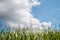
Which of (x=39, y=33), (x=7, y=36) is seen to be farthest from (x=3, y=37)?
(x=39, y=33)

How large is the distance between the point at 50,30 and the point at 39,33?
0.60m

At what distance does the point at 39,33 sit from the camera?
712 cm

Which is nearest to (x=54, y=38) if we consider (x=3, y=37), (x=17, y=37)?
(x=17, y=37)

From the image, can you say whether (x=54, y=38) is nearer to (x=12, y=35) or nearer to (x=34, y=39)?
(x=34, y=39)

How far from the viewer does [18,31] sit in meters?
6.77

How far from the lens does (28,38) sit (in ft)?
21.1

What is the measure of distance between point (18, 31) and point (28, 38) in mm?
596

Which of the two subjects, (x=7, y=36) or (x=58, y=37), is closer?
(x=7, y=36)

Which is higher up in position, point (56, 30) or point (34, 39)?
point (56, 30)

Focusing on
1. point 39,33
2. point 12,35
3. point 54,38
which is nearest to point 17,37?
point 12,35

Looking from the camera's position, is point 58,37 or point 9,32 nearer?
point 9,32

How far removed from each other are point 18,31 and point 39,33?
0.99 meters

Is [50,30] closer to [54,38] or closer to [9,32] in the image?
[54,38]

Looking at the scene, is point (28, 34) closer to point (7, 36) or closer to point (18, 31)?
point (18, 31)
